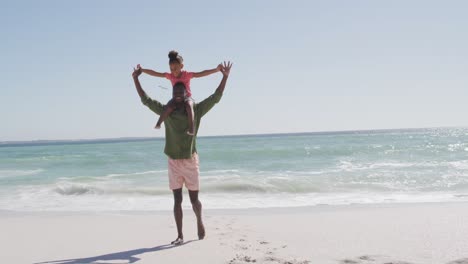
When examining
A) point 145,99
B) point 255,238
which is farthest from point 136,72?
point 255,238

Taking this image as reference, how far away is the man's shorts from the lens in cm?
477

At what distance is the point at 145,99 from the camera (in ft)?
15.6

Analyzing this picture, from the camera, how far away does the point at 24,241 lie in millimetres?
5156

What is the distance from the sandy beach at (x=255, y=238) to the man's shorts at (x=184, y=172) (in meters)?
0.62

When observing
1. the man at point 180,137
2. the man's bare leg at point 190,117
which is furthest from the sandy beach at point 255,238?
the man's bare leg at point 190,117

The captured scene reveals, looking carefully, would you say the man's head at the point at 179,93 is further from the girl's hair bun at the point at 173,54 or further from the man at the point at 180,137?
the girl's hair bun at the point at 173,54

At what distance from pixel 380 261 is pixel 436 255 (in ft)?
1.90

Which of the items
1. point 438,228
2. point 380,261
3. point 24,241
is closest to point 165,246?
point 24,241

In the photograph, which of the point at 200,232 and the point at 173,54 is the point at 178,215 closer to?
the point at 200,232

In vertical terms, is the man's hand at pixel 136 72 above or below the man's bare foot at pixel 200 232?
above

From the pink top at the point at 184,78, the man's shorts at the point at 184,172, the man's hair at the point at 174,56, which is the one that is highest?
the man's hair at the point at 174,56

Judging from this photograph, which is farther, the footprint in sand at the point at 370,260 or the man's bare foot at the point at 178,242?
the man's bare foot at the point at 178,242

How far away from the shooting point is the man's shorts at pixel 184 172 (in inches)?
188

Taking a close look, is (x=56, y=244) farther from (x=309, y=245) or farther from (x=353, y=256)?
(x=353, y=256)
